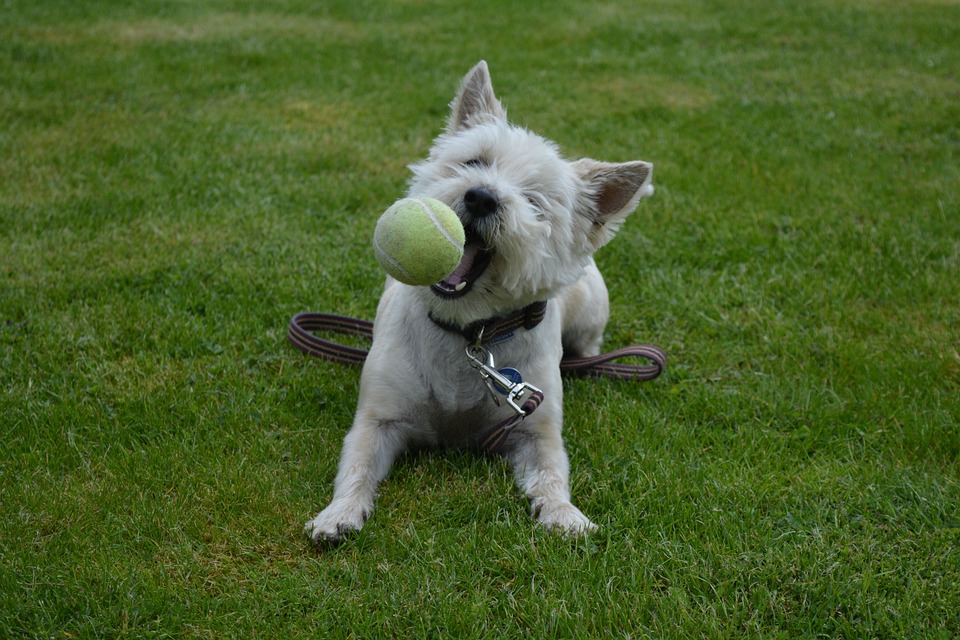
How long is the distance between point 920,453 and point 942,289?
202 centimetres

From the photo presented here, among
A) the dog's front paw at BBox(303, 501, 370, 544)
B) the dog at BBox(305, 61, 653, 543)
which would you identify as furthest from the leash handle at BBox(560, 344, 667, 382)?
the dog's front paw at BBox(303, 501, 370, 544)

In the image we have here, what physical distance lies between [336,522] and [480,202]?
4.40 ft

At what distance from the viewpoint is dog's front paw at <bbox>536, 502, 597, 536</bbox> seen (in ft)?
10.7

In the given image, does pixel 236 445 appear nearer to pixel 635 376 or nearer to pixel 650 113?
pixel 635 376

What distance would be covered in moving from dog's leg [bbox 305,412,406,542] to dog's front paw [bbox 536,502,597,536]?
27.2 inches

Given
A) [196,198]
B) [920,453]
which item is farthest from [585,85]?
[920,453]

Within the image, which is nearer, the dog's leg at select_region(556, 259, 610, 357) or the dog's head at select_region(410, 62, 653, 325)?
the dog's head at select_region(410, 62, 653, 325)

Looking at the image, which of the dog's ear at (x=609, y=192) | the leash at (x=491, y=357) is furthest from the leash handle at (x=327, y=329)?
the dog's ear at (x=609, y=192)

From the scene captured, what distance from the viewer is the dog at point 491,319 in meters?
3.33

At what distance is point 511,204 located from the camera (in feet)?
10.8

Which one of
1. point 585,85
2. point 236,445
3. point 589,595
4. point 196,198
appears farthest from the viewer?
point 585,85

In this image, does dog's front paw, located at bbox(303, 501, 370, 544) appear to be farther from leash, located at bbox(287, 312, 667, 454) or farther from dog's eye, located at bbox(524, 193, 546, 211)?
dog's eye, located at bbox(524, 193, 546, 211)

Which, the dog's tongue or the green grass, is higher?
the dog's tongue

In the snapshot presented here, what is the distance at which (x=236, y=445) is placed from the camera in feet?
12.4
